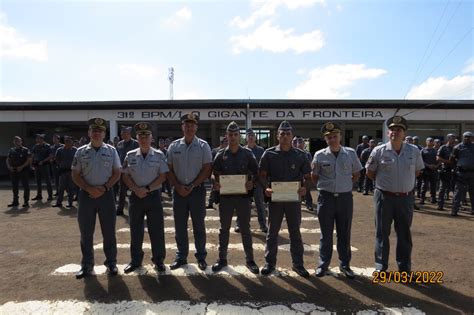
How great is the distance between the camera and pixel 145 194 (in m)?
5.04

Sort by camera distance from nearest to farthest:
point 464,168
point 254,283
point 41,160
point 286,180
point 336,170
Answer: point 254,283, point 336,170, point 286,180, point 464,168, point 41,160

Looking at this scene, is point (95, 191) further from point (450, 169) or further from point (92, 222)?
point (450, 169)

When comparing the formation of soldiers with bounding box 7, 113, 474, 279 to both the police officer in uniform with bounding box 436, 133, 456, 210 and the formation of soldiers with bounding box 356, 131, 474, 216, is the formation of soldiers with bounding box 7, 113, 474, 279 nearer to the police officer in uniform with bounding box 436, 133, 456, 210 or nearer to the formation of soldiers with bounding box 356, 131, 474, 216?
the formation of soldiers with bounding box 356, 131, 474, 216

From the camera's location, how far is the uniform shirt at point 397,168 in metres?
4.71

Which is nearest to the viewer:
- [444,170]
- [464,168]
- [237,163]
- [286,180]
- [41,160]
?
[286,180]

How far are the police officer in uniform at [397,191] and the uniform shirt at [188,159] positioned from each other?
7.95 ft

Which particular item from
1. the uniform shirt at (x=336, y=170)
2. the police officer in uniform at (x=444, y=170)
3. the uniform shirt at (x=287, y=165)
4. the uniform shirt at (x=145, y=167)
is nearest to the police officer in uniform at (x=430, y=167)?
the police officer in uniform at (x=444, y=170)

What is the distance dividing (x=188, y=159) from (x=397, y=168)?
112 inches

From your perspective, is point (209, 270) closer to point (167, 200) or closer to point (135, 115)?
point (167, 200)

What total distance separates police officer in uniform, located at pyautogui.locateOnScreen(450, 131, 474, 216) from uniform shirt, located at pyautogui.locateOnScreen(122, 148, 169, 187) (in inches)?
301

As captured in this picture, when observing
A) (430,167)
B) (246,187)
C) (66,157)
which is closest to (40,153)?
(66,157)

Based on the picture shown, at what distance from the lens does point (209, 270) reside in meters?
5.11

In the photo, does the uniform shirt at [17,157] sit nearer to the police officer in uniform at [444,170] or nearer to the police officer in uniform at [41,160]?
the police officer in uniform at [41,160]
